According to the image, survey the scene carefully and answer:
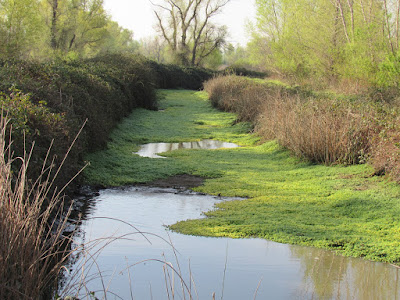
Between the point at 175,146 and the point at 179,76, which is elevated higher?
the point at 179,76

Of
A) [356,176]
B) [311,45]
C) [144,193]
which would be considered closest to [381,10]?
[311,45]

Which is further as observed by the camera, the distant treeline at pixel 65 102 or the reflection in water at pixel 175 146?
the reflection in water at pixel 175 146

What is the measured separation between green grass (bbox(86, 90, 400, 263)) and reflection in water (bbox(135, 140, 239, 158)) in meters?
0.37

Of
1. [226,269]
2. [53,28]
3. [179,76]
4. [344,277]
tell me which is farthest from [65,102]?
[53,28]

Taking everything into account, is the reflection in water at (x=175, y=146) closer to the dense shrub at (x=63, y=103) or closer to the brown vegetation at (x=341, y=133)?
the dense shrub at (x=63, y=103)

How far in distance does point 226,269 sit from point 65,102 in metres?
6.25

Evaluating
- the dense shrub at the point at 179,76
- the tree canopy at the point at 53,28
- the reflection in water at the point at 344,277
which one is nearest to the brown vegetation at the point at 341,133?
the reflection in water at the point at 344,277

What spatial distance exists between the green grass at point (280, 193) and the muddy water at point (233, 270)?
289 millimetres

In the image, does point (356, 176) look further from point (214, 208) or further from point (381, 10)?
point (381, 10)

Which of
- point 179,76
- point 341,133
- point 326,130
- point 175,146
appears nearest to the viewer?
point 341,133

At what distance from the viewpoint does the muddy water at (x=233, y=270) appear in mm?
4930

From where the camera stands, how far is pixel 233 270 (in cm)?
551

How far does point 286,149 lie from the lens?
1243 cm

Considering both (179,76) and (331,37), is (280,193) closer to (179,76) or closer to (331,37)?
(331,37)
